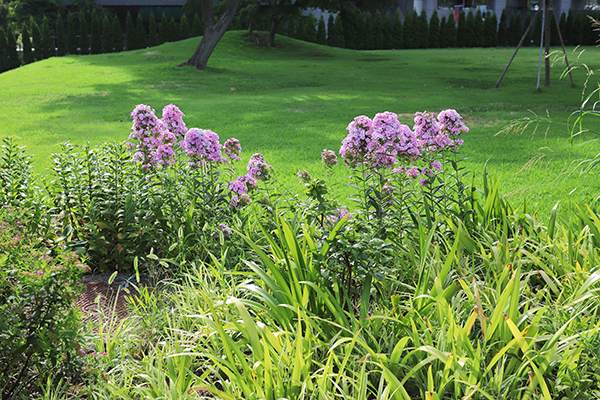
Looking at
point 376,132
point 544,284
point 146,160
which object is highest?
point 376,132

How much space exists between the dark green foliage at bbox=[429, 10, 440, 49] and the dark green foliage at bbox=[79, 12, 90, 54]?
68.7 feet

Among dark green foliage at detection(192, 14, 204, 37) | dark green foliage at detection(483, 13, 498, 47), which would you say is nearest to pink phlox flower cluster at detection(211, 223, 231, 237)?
dark green foliage at detection(192, 14, 204, 37)

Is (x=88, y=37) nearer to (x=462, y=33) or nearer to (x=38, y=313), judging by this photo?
(x=462, y=33)

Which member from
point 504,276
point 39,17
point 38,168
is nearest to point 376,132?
point 504,276

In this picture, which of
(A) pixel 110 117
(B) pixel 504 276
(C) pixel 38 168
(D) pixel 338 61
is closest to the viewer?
(B) pixel 504 276

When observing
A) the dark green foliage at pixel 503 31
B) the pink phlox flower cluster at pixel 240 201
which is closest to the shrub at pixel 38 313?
the pink phlox flower cluster at pixel 240 201

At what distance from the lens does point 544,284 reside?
2.82 m

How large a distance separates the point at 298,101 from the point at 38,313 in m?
10.9

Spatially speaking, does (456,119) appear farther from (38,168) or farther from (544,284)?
(38,168)

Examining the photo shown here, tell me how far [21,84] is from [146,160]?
47.0 ft

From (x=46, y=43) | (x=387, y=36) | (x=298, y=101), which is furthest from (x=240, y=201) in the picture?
(x=387, y=36)

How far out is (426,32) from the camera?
103 feet

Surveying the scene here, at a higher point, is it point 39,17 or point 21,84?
point 39,17

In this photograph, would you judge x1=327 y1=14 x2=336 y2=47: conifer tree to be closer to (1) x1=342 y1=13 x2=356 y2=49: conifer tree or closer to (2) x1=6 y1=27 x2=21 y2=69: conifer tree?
(1) x1=342 y1=13 x2=356 y2=49: conifer tree
